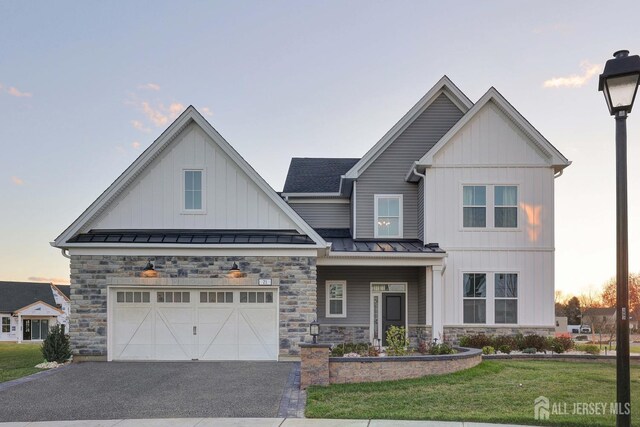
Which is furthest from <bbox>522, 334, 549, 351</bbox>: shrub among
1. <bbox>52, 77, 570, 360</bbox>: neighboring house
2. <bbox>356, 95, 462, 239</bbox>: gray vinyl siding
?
<bbox>356, 95, 462, 239</bbox>: gray vinyl siding

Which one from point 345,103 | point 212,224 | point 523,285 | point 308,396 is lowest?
point 308,396

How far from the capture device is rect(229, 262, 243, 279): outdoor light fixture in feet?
45.9

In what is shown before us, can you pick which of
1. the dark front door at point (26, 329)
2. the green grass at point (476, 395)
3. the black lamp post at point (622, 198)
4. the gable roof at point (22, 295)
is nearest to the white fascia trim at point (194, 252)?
the green grass at point (476, 395)

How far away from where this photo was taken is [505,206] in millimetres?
16375

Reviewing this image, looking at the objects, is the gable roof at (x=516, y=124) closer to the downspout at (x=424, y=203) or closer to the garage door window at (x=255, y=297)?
the downspout at (x=424, y=203)

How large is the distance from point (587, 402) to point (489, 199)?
29.1 feet

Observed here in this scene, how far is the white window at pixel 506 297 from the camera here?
15961 millimetres

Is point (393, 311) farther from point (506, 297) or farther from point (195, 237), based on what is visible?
point (195, 237)

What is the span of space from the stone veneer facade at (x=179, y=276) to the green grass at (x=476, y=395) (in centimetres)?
398

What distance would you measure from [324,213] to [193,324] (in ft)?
24.3

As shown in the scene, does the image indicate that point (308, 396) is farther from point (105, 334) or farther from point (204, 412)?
point (105, 334)

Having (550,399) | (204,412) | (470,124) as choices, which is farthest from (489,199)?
(204,412)

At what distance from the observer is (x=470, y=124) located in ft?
54.1

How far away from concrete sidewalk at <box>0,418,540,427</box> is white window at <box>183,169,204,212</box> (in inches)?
300
